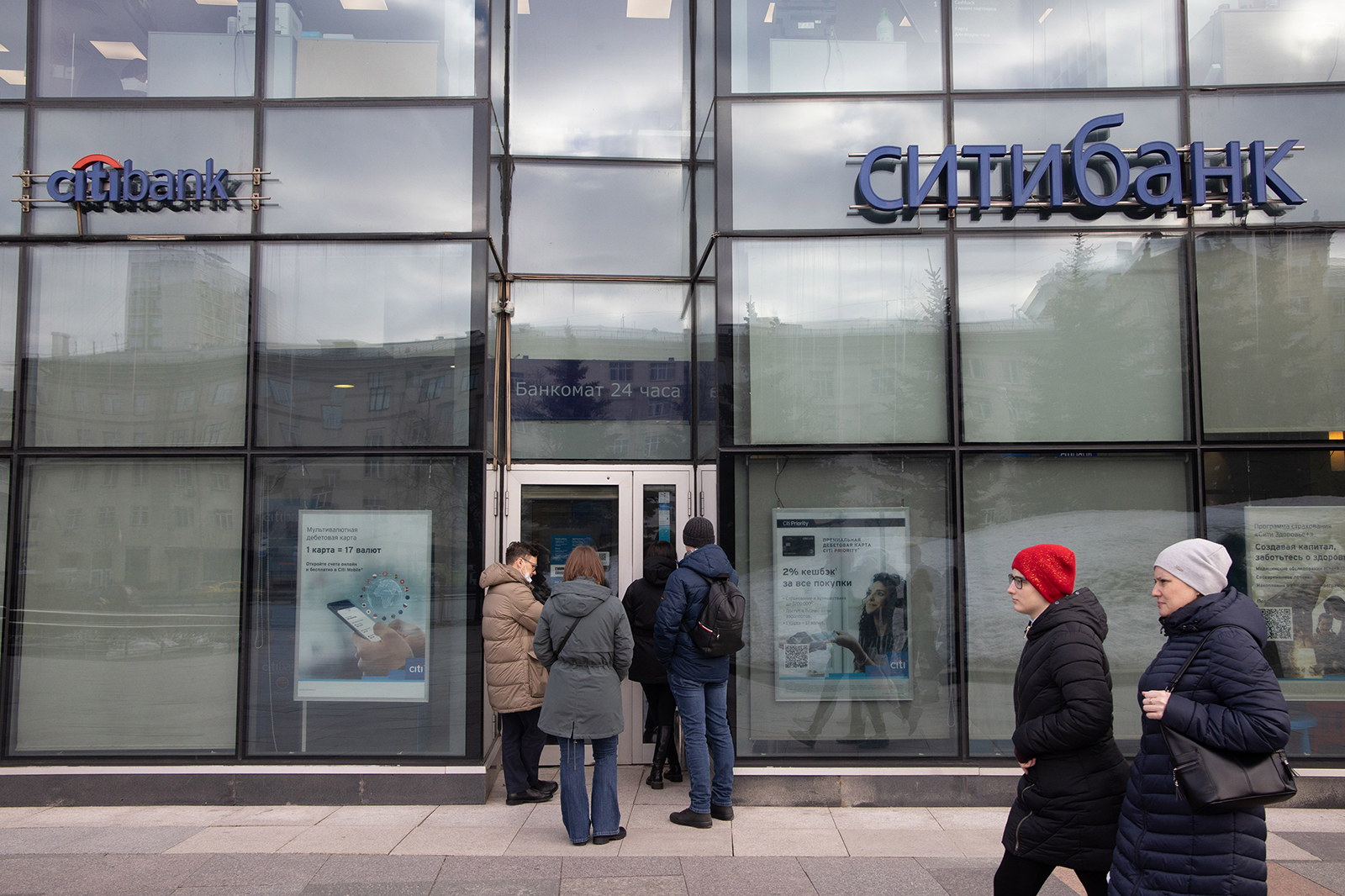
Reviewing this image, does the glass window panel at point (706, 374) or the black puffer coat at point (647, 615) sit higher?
the glass window panel at point (706, 374)

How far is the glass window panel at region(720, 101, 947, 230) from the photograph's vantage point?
22.8 feet

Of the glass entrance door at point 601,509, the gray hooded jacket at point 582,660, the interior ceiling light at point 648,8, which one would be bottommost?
the gray hooded jacket at point 582,660

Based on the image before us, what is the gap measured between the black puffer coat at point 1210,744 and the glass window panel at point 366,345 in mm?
4930

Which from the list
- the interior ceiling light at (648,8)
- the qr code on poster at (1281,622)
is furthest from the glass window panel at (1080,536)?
the interior ceiling light at (648,8)

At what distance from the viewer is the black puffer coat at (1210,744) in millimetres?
2910

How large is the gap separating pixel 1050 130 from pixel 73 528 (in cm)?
790

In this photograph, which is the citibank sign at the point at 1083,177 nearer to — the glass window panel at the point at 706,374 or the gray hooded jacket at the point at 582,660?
the glass window panel at the point at 706,374

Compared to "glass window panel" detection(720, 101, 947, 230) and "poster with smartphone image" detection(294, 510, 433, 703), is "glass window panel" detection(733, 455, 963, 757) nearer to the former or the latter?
"glass window panel" detection(720, 101, 947, 230)

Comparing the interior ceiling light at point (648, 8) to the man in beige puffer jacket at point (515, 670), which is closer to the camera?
the man in beige puffer jacket at point (515, 670)

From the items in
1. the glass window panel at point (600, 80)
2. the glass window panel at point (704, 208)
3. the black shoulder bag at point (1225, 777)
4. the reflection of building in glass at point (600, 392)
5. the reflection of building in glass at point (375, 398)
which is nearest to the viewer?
the black shoulder bag at point (1225, 777)

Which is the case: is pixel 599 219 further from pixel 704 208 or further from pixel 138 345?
pixel 138 345

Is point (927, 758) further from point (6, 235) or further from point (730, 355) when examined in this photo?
point (6, 235)

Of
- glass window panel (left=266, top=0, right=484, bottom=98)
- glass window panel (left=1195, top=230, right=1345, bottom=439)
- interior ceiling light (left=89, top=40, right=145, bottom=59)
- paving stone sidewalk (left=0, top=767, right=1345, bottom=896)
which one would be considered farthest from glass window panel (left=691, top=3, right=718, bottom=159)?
paving stone sidewalk (left=0, top=767, right=1345, bottom=896)

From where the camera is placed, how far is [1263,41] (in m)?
7.00
